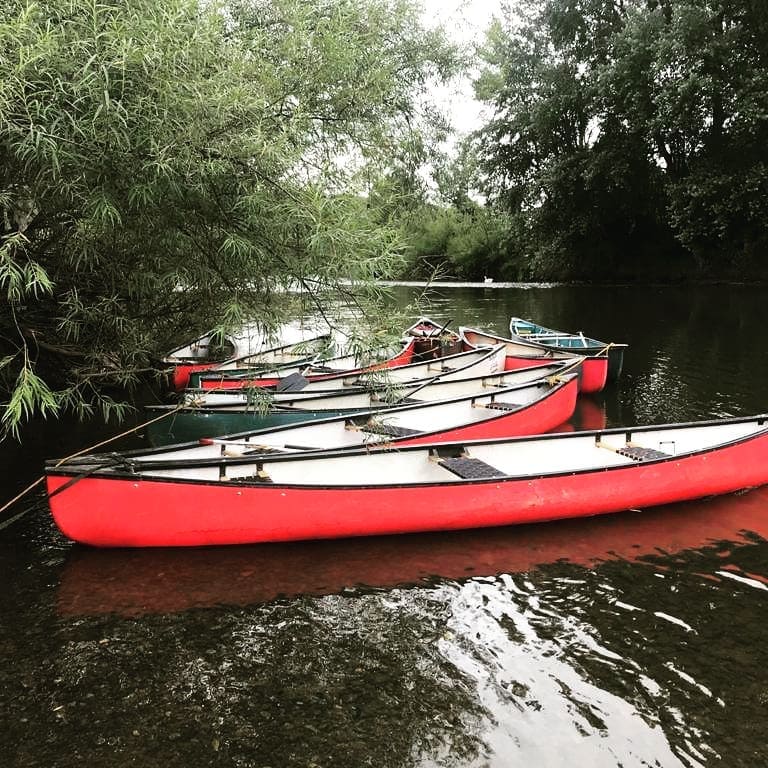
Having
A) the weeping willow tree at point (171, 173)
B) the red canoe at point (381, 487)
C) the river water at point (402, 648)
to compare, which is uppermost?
the weeping willow tree at point (171, 173)

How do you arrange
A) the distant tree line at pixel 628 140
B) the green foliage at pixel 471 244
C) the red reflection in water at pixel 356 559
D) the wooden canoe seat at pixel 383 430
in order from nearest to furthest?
the red reflection in water at pixel 356 559, the wooden canoe seat at pixel 383 430, the distant tree line at pixel 628 140, the green foliage at pixel 471 244

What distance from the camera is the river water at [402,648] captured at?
159 inches

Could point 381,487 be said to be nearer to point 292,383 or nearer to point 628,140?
point 292,383

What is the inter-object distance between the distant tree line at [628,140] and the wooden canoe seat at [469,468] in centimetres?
1399

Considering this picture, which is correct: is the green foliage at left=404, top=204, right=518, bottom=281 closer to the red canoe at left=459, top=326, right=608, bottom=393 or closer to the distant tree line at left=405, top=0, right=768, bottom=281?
the distant tree line at left=405, top=0, right=768, bottom=281

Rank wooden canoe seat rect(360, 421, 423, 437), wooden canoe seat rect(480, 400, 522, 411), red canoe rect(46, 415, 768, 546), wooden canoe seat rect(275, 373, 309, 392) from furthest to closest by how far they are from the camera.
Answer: wooden canoe seat rect(275, 373, 309, 392), wooden canoe seat rect(480, 400, 522, 411), wooden canoe seat rect(360, 421, 423, 437), red canoe rect(46, 415, 768, 546)

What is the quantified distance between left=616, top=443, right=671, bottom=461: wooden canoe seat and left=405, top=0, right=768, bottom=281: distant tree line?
1336cm

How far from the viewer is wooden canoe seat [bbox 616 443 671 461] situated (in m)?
7.44

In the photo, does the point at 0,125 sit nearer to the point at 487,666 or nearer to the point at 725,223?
the point at 487,666

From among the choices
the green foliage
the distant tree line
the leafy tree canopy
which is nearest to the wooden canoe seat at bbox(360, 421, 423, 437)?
the distant tree line

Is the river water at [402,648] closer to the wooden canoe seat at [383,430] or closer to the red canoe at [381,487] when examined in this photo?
the red canoe at [381,487]

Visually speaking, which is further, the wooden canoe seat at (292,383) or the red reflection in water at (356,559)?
the wooden canoe seat at (292,383)

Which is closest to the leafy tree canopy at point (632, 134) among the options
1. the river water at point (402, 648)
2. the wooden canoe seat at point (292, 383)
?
the wooden canoe seat at point (292, 383)

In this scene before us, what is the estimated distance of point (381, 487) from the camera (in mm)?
6449
